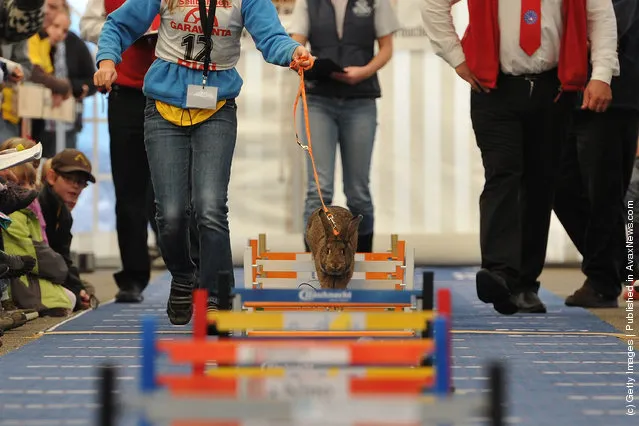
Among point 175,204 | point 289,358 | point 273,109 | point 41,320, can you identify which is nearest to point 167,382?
point 289,358

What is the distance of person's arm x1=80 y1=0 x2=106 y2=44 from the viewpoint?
5.25 m

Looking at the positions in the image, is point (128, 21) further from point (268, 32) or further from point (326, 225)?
point (326, 225)

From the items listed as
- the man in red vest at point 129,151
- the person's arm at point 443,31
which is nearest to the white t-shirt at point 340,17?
the person's arm at point 443,31

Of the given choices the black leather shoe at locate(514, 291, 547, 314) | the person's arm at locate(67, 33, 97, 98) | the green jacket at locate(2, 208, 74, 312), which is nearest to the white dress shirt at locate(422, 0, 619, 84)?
the black leather shoe at locate(514, 291, 547, 314)

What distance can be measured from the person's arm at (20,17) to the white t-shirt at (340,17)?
1.20 metres

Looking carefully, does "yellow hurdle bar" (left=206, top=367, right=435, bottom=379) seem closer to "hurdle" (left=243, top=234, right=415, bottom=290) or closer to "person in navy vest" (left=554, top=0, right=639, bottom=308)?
"hurdle" (left=243, top=234, right=415, bottom=290)

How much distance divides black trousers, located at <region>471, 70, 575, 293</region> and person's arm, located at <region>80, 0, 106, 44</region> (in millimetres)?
1749

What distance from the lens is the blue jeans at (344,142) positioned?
18.0 feet

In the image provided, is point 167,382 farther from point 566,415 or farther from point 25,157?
point 25,157

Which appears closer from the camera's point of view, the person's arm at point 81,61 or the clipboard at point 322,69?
the clipboard at point 322,69

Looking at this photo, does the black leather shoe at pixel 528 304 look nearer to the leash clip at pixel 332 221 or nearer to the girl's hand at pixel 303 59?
the leash clip at pixel 332 221

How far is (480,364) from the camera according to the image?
11.4 feet

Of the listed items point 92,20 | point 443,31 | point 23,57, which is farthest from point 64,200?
point 443,31

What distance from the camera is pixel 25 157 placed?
13.9 ft
